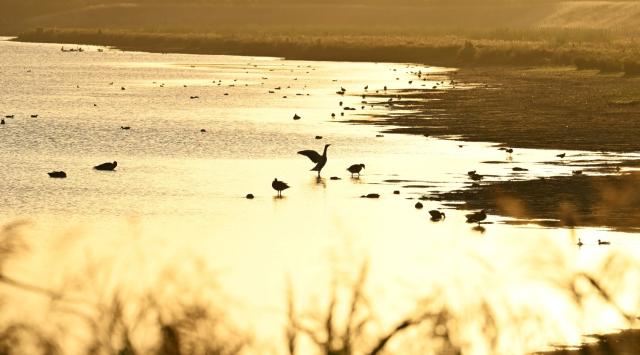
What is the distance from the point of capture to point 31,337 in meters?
13.7

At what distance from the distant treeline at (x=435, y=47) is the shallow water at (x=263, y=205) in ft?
103

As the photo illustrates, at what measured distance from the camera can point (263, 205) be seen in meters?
34.8

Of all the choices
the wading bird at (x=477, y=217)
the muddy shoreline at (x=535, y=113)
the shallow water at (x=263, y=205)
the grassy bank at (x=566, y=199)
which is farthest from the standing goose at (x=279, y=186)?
the muddy shoreline at (x=535, y=113)

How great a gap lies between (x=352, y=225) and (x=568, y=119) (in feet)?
90.2

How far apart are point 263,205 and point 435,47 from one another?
98126 mm

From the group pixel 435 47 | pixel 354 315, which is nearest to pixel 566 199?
pixel 354 315

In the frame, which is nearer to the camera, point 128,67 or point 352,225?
point 352,225

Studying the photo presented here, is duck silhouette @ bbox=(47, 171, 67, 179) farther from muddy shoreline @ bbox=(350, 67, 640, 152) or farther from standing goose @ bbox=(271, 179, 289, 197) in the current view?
muddy shoreline @ bbox=(350, 67, 640, 152)

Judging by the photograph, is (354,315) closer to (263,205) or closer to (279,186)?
(263,205)

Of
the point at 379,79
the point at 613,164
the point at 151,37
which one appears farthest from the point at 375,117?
the point at 151,37

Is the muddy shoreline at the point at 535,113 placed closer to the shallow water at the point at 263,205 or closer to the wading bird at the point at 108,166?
the shallow water at the point at 263,205

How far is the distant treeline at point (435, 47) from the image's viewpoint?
351 feet

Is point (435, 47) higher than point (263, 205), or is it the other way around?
point (435, 47)

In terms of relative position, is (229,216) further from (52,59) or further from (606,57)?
(52,59)
